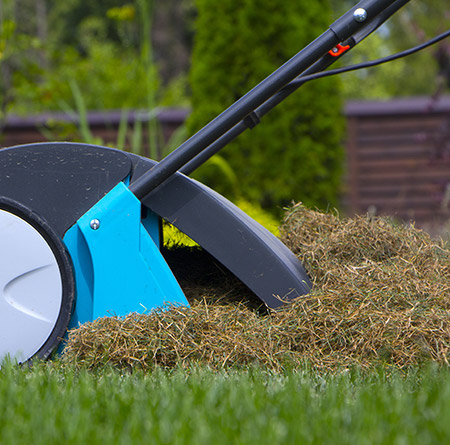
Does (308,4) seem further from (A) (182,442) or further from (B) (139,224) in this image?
(A) (182,442)

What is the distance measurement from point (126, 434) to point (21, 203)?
1214 millimetres

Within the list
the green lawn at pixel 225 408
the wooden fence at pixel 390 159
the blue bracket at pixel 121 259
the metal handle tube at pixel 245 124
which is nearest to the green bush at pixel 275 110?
the wooden fence at pixel 390 159

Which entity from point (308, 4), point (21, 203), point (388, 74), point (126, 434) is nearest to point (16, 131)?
point (308, 4)

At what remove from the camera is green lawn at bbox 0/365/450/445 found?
1536 mm

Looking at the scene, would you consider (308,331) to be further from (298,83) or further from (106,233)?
(298,83)

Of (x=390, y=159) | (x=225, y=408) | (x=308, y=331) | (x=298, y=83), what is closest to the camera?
(x=225, y=408)

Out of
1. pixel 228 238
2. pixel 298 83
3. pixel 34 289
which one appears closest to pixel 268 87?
pixel 298 83

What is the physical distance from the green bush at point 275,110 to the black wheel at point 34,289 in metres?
4.02

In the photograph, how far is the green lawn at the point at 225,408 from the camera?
5.04 feet

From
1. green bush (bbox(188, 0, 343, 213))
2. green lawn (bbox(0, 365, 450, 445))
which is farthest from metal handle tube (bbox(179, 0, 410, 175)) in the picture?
green bush (bbox(188, 0, 343, 213))

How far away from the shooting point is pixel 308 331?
2396 millimetres

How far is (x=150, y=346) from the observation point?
2305 mm

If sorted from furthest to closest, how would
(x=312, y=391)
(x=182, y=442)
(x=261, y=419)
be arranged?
(x=312, y=391) < (x=261, y=419) < (x=182, y=442)

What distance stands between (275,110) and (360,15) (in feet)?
13.0
